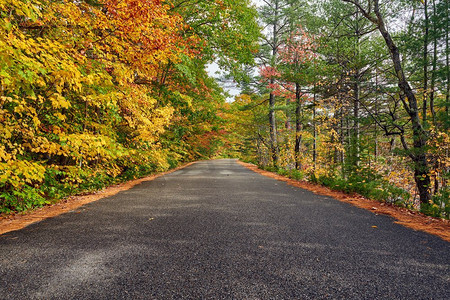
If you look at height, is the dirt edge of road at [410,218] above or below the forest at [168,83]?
below

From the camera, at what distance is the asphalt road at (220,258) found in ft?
5.81

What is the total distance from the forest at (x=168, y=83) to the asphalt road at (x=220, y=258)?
5.20 ft

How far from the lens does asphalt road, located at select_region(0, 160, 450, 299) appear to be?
1771 millimetres

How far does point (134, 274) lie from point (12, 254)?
5.29 ft

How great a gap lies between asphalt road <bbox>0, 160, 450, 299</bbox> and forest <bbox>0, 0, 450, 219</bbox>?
1.58 meters

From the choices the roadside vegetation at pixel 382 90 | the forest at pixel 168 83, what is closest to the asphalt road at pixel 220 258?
the forest at pixel 168 83

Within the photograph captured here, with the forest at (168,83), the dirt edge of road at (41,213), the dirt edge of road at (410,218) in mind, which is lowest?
the dirt edge of road at (410,218)

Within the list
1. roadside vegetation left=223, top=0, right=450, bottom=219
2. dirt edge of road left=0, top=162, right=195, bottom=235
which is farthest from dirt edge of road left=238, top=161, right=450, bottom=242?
dirt edge of road left=0, top=162, right=195, bottom=235

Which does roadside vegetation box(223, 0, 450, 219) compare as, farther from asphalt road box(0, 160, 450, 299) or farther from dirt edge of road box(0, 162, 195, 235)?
dirt edge of road box(0, 162, 195, 235)

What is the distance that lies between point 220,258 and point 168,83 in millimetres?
10487

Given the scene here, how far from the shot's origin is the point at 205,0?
856 centimetres

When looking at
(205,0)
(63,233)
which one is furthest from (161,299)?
(205,0)

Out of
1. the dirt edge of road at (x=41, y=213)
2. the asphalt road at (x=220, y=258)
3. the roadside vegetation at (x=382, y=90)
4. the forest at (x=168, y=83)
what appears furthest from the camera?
the roadside vegetation at (x=382, y=90)

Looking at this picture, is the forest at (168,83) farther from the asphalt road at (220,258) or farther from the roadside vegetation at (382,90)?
the asphalt road at (220,258)
